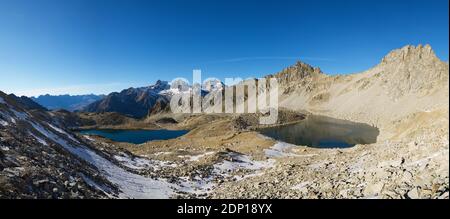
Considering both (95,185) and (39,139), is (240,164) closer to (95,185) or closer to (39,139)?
(95,185)

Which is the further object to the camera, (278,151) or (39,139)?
(278,151)

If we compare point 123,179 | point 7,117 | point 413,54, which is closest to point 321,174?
point 123,179

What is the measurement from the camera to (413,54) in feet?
600

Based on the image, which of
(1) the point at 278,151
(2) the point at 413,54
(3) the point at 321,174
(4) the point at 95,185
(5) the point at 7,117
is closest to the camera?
(4) the point at 95,185

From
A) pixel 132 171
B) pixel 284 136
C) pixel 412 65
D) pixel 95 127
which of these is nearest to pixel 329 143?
pixel 284 136

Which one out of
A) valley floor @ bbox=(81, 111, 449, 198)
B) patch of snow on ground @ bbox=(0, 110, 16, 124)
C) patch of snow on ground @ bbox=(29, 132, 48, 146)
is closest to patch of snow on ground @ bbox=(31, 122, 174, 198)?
valley floor @ bbox=(81, 111, 449, 198)

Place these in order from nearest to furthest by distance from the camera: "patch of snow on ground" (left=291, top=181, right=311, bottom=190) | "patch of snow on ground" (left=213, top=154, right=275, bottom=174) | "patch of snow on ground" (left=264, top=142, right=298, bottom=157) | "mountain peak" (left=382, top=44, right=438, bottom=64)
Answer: "patch of snow on ground" (left=291, top=181, right=311, bottom=190) < "patch of snow on ground" (left=213, top=154, right=275, bottom=174) < "patch of snow on ground" (left=264, top=142, right=298, bottom=157) < "mountain peak" (left=382, top=44, right=438, bottom=64)

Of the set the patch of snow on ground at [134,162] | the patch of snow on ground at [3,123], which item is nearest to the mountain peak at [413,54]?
the patch of snow on ground at [134,162]

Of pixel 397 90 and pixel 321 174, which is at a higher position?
pixel 397 90

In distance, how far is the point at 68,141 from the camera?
33625mm

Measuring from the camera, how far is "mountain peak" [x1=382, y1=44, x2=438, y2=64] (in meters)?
173

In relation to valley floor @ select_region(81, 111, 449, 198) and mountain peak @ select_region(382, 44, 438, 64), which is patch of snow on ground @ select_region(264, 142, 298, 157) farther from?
mountain peak @ select_region(382, 44, 438, 64)

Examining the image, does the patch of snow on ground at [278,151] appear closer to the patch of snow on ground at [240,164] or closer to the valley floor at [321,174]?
the valley floor at [321,174]
